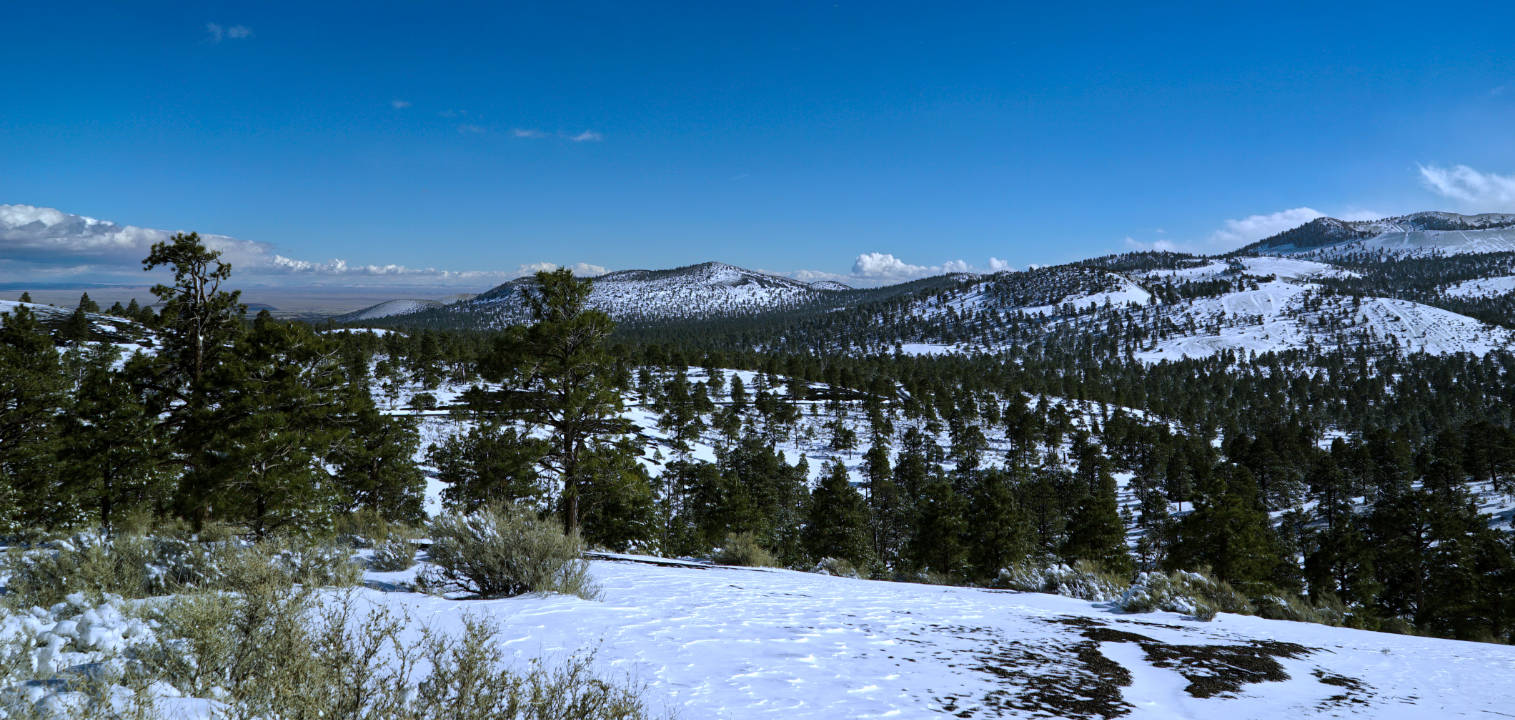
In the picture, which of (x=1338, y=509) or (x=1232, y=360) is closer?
(x=1338, y=509)

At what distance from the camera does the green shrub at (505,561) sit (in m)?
8.89

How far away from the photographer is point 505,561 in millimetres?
9055

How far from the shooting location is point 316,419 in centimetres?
1934

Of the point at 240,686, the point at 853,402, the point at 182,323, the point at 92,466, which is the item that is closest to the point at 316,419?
the point at 182,323

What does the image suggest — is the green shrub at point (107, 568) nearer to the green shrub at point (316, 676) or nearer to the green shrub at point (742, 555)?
the green shrub at point (316, 676)

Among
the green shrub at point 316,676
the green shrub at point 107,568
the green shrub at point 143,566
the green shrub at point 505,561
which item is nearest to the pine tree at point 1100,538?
the green shrub at point 505,561

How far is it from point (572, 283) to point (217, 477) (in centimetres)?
994

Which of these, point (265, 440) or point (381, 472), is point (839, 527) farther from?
point (265, 440)

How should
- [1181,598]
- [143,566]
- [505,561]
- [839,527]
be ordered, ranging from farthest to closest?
[839,527]
[1181,598]
[505,561]
[143,566]

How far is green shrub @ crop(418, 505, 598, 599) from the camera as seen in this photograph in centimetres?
889

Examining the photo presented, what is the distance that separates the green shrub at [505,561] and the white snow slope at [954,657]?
61cm

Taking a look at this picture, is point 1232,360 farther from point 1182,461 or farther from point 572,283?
point 572,283

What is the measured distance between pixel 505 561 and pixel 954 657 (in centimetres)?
604

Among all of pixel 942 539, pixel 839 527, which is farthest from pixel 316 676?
pixel 839 527
